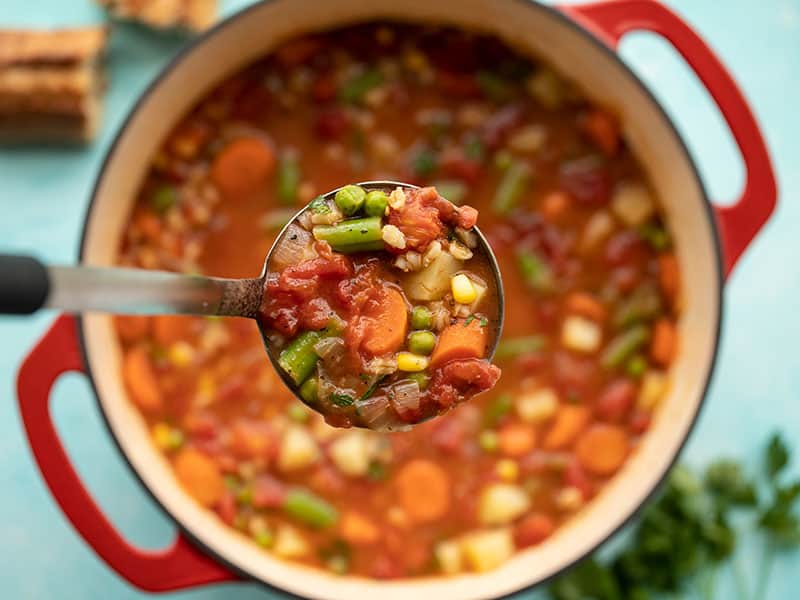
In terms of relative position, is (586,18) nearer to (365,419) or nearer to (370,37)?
(370,37)

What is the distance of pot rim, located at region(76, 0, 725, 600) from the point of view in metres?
2.94

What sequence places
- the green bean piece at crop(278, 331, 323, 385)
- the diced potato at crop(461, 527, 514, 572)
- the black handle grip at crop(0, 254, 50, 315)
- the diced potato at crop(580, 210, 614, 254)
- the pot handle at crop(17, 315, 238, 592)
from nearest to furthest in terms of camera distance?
1. the black handle grip at crop(0, 254, 50, 315)
2. the green bean piece at crop(278, 331, 323, 385)
3. the pot handle at crop(17, 315, 238, 592)
4. the diced potato at crop(461, 527, 514, 572)
5. the diced potato at crop(580, 210, 614, 254)

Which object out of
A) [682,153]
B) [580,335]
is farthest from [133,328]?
[682,153]

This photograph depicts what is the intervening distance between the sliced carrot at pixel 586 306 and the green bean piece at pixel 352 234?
4.42ft

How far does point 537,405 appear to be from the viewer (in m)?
3.41

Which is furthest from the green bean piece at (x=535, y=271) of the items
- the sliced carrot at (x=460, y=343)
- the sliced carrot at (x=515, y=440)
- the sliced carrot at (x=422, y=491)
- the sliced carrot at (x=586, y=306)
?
the sliced carrot at (x=460, y=343)

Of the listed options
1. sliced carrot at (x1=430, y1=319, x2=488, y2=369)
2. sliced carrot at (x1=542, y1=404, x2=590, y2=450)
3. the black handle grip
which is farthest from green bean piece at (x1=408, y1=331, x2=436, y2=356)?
sliced carrot at (x1=542, y1=404, x2=590, y2=450)

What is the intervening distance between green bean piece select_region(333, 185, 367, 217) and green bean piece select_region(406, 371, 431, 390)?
39 centimetres

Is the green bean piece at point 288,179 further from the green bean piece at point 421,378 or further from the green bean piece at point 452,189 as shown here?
the green bean piece at point 421,378

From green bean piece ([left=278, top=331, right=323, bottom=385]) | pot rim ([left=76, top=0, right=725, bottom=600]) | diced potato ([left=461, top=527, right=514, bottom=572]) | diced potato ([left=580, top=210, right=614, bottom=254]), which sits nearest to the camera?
green bean piece ([left=278, top=331, right=323, bottom=385])

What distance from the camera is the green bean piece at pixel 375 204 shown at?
2.25 meters

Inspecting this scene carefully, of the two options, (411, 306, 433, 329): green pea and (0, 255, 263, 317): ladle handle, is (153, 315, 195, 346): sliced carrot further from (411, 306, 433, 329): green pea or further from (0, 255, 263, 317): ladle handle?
(411, 306, 433, 329): green pea

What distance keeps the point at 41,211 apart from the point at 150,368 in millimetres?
665

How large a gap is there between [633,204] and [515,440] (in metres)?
0.89
